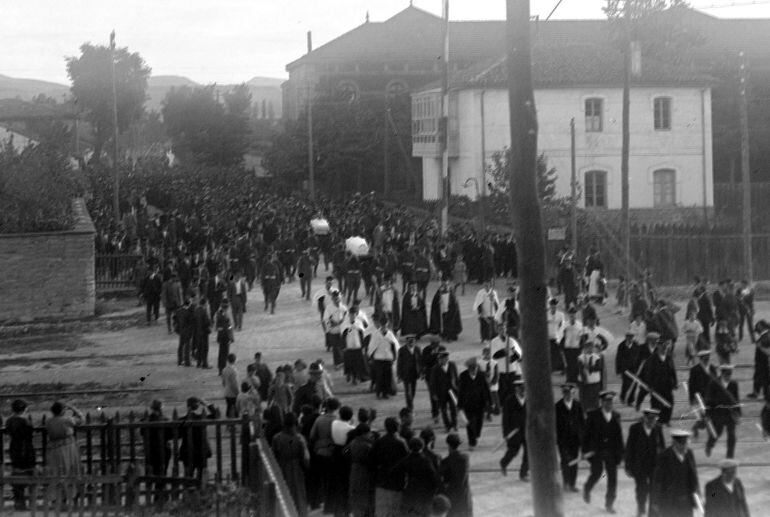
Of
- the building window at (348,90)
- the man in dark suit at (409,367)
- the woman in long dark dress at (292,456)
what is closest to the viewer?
the woman in long dark dress at (292,456)

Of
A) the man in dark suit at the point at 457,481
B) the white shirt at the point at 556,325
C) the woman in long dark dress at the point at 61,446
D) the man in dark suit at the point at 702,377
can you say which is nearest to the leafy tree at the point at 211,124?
the white shirt at the point at 556,325

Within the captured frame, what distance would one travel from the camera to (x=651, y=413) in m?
14.4

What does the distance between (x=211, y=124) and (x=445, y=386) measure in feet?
220

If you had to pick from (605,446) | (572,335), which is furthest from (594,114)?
(605,446)

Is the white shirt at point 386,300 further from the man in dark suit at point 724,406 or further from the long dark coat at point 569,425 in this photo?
the long dark coat at point 569,425

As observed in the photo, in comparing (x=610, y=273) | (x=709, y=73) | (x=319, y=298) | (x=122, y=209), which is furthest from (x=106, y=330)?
(x=709, y=73)

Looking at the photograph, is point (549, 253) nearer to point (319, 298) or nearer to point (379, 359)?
point (319, 298)

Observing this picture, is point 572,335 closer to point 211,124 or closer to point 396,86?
point 396,86

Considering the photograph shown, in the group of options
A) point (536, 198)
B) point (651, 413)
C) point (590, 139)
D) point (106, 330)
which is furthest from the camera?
point (590, 139)

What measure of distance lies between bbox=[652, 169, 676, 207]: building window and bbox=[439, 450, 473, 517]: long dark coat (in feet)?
136

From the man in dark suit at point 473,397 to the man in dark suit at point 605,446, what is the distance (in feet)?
10.4

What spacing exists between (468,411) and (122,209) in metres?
39.9

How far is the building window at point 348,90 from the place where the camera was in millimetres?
74938

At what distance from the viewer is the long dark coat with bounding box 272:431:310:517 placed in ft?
48.4
